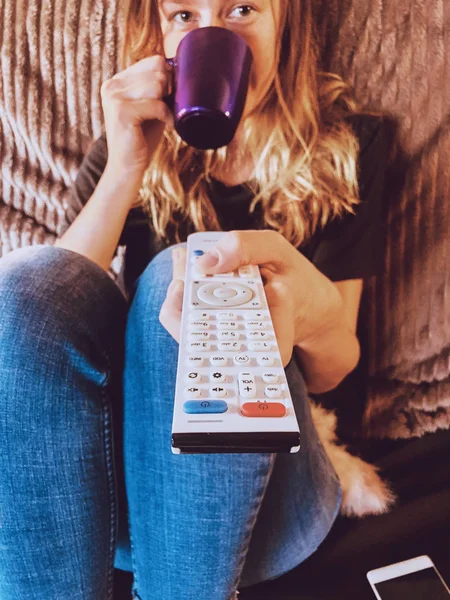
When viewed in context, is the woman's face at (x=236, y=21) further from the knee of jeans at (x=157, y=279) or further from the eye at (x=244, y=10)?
the knee of jeans at (x=157, y=279)

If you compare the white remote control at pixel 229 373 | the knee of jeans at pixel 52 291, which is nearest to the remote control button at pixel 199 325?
the white remote control at pixel 229 373

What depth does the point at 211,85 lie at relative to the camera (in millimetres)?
464

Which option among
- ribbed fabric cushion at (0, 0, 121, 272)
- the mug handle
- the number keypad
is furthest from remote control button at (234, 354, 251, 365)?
ribbed fabric cushion at (0, 0, 121, 272)

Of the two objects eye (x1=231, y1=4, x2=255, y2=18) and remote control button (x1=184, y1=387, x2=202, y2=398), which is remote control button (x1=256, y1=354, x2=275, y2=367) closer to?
remote control button (x1=184, y1=387, x2=202, y2=398)

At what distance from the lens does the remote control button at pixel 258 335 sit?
1.28 ft

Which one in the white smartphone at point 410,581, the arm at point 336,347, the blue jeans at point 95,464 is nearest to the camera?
the blue jeans at point 95,464

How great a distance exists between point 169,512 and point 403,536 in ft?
0.91

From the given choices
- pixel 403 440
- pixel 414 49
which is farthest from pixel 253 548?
pixel 414 49

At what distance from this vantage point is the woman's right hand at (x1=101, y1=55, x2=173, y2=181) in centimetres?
56

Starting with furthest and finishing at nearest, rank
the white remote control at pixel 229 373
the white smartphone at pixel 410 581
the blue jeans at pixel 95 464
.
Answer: the white smartphone at pixel 410 581
the blue jeans at pixel 95 464
the white remote control at pixel 229 373

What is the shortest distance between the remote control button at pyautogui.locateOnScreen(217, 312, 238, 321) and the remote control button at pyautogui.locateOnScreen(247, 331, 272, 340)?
2 cm

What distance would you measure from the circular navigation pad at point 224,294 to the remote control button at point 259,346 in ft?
0.16

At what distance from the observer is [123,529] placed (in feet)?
1.73

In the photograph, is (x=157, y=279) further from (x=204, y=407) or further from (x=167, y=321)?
(x=204, y=407)
